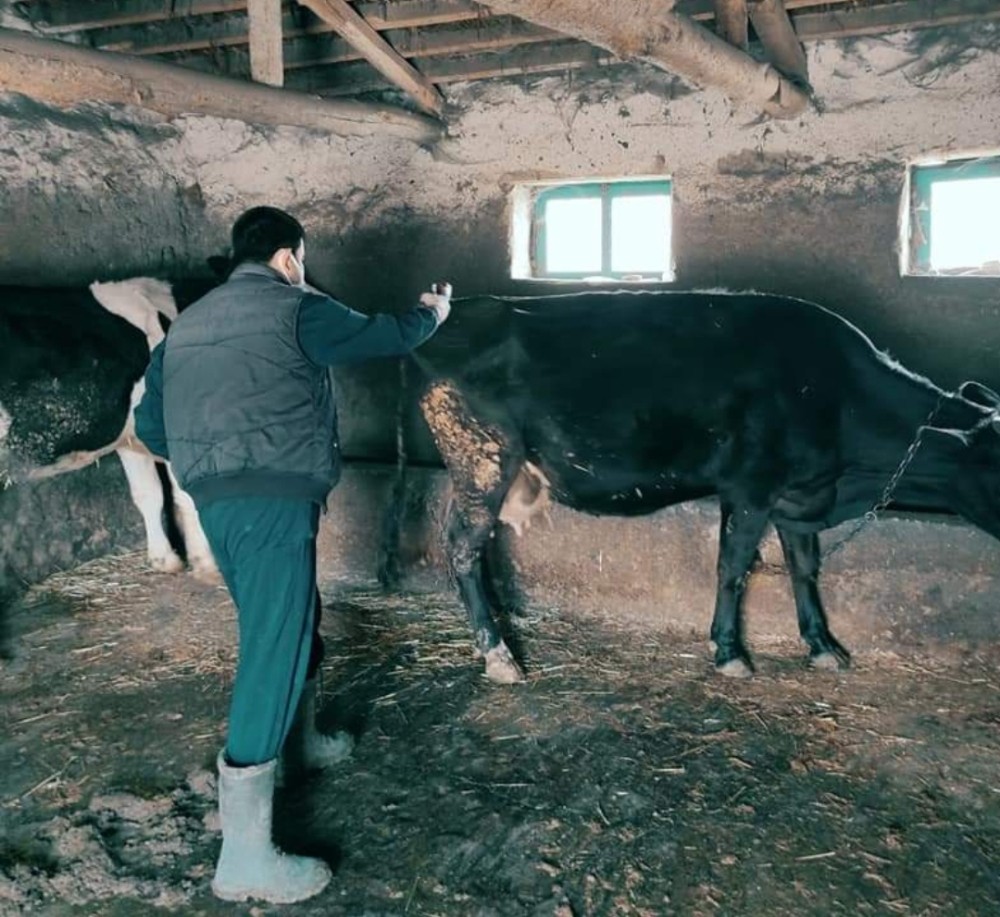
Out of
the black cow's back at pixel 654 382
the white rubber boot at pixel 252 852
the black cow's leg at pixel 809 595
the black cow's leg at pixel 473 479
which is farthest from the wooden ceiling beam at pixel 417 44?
the white rubber boot at pixel 252 852

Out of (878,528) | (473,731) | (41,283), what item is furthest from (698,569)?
(41,283)

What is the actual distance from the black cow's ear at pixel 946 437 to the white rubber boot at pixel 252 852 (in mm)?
3222

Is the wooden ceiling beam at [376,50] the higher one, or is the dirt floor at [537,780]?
the wooden ceiling beam at [376,50]

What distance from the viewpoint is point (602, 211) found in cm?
577

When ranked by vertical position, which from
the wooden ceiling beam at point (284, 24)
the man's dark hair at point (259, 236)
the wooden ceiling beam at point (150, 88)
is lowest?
the man's dark hair at point (259, 236)

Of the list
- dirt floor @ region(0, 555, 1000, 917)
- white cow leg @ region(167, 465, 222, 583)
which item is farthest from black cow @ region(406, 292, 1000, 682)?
white cow leg @ region(167, 465, 222, 583)

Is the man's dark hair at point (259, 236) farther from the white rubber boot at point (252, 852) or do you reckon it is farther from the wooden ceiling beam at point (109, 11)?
the wooden ceiling beam at point (109, 11)

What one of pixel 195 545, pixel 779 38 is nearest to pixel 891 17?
pixel 779 38

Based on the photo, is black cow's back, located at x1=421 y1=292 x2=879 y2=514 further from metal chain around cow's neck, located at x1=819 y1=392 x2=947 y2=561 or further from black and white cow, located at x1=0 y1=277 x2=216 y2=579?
black and white cow, located at x1=0 y1=277 x2=216 y2=579

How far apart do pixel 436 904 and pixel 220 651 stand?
2.36 m

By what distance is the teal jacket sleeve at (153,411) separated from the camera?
3.04 metres

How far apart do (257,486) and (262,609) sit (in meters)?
0.38

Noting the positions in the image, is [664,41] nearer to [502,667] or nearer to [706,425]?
[706,425]

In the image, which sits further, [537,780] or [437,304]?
[537,780]
